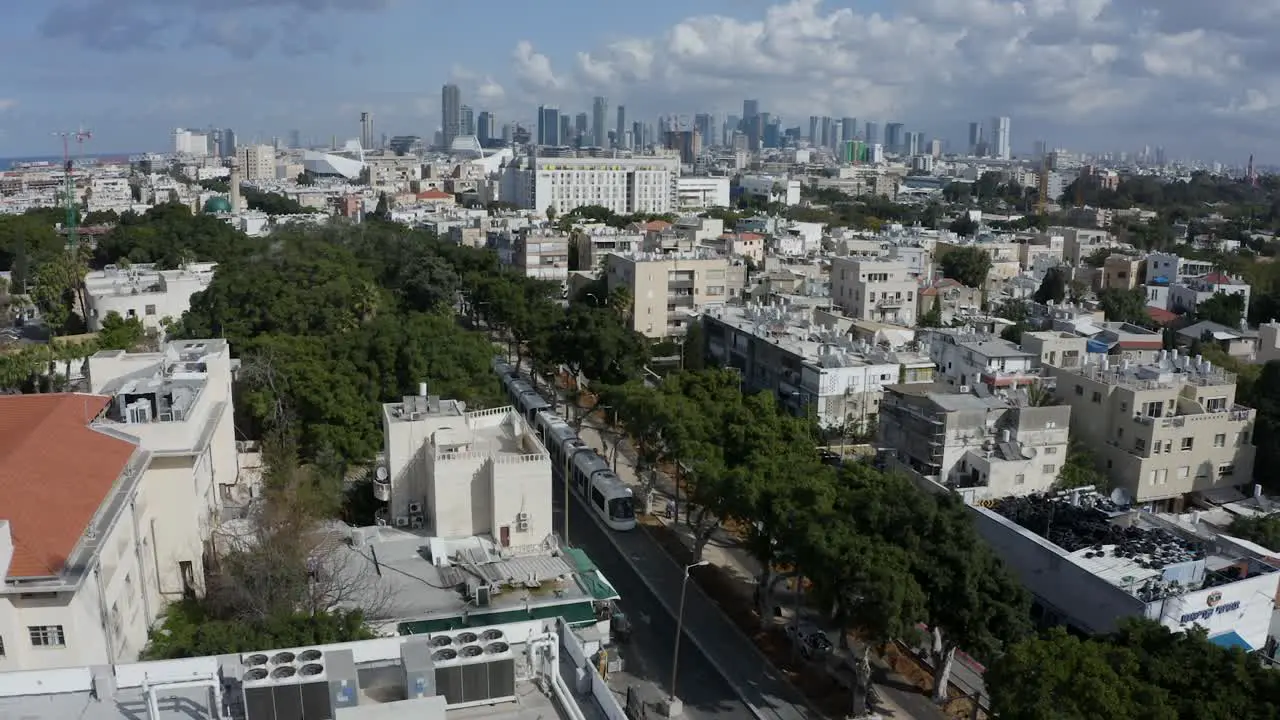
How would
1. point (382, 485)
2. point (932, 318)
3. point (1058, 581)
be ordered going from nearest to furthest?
point (1058, 581)
point (382, 485)
point (932, 318)

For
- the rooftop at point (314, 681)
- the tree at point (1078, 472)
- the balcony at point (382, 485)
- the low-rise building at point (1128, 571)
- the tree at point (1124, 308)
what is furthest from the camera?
the tree at point (1124, 308)

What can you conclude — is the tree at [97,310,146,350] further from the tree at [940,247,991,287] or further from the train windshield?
the tree at [940,247,991,287]

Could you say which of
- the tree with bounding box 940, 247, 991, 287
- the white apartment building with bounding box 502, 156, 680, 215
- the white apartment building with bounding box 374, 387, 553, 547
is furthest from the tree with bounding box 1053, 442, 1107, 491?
the white apartment building with bounding box 502, 156, 680, 215

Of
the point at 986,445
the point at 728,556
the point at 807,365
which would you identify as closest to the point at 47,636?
the point at 728,556

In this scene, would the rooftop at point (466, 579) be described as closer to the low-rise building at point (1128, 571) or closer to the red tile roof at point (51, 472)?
the red tile roof at point (51, 472)

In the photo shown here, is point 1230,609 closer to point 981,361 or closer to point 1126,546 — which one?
point 1126,546

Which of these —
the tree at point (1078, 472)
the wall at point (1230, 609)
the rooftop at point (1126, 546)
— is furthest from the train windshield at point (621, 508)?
the wall at point (1230, 609)
